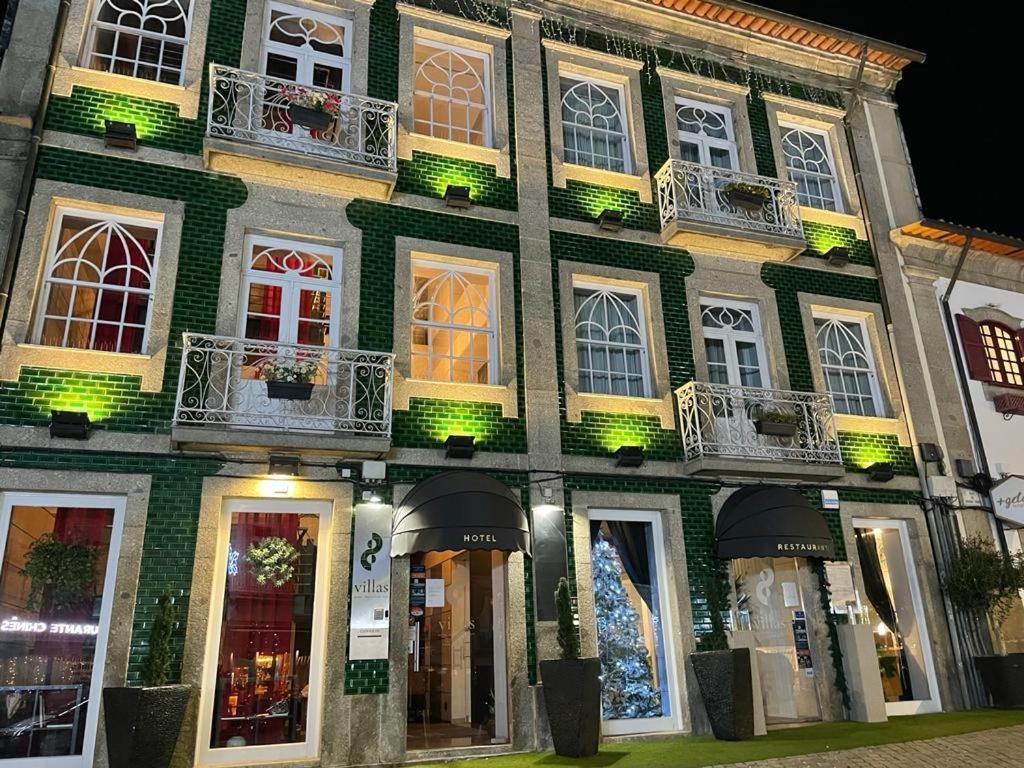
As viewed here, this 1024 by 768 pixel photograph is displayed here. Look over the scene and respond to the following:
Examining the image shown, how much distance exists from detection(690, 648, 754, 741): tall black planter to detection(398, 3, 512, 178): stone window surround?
21.2ft

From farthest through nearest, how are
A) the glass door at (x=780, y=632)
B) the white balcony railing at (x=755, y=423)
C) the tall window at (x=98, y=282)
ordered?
the white balcony railing at (x=755, y=423) < the glass door at (x=780, y=632) < the tall window at (x=98, y=282)

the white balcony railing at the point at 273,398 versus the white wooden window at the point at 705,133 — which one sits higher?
the white wooden window at the point at 705,133

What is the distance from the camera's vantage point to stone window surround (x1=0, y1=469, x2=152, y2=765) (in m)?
7.12

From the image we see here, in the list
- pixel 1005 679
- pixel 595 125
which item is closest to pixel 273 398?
pixel 595 125

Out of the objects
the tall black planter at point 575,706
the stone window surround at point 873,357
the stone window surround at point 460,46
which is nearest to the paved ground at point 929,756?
the tall black planter at point 575,706

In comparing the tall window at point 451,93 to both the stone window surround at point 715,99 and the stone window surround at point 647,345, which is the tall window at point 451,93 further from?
the stone window surround at point 715,99

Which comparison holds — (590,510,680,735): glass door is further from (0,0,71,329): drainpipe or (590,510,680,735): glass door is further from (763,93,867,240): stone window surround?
(0,0,71,329): drainpipe

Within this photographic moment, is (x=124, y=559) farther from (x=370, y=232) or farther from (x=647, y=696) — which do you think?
(x=647, y=696)

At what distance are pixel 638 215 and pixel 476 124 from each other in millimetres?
2565

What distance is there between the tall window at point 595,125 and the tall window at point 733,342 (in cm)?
244

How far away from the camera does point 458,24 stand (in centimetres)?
1074

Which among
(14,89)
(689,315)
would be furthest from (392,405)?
(14,89)

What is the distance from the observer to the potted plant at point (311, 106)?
8.99m

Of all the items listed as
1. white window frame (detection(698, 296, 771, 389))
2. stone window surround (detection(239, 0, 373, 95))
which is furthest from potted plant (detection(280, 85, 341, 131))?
white window frame (detection(698, 296, 771, 389))
